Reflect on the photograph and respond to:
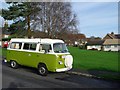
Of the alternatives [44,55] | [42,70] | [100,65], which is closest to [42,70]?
[42,70]

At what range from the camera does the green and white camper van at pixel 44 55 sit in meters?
16.7

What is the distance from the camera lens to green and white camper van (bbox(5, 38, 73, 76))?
16672 millimetres

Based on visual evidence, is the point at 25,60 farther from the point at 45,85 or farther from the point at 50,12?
the point at 50,12

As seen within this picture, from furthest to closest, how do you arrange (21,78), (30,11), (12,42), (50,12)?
(50,12) < (30,11) < (12,42) < (21,78)

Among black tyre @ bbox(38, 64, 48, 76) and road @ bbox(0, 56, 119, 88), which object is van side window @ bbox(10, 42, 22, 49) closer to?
black tyre @ bbox(38, 64, 48, 76)

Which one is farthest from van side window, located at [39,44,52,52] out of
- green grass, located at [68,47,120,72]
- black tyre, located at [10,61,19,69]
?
green grass, located at [68,47,120,72]

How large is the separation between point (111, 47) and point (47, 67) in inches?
3702

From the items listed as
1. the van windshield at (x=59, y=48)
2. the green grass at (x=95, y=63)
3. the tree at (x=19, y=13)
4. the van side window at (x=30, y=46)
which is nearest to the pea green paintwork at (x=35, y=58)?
the van side window at (x=30, y=46)

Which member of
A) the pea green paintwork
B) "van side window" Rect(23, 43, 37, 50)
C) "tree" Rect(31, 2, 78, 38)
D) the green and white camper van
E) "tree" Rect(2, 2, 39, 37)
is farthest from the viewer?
"tree" Rect(31, 2, 78, 38)

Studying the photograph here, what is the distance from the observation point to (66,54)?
56.3 feet

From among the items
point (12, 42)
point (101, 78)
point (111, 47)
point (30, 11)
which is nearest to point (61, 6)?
point (30, 11)

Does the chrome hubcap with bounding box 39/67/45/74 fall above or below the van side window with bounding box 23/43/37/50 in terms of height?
below

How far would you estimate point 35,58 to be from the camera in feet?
57.8

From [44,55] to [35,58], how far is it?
94cm
